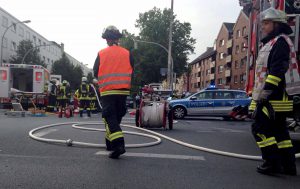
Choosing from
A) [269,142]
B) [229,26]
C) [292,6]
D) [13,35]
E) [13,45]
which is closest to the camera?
[269,142]

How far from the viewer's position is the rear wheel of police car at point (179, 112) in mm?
16266

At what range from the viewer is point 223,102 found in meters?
16.5

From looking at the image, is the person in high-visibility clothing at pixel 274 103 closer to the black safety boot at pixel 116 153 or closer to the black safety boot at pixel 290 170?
the black safety boot at pixel 290 170

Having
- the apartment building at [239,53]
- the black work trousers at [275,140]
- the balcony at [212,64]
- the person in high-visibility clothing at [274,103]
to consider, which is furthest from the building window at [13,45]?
the black work trousers at [275,140]

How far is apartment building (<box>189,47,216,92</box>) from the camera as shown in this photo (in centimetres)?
6888

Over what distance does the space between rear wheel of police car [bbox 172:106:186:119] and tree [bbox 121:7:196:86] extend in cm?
3349

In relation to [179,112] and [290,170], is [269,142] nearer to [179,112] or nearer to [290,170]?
[290,170]

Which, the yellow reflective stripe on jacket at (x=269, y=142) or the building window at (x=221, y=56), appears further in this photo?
the building window at (x=221, y=56)

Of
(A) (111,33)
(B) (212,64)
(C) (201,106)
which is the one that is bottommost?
(C) (201,106)

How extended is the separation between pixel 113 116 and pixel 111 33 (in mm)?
1311

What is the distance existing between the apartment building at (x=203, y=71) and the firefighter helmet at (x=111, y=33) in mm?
60389

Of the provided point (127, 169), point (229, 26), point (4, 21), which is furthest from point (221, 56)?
point (127, 169)

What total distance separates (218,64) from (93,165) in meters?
63.0

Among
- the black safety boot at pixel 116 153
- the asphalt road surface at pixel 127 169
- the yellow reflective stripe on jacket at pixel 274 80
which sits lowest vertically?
the asphalt road surface at pixel 127 169
